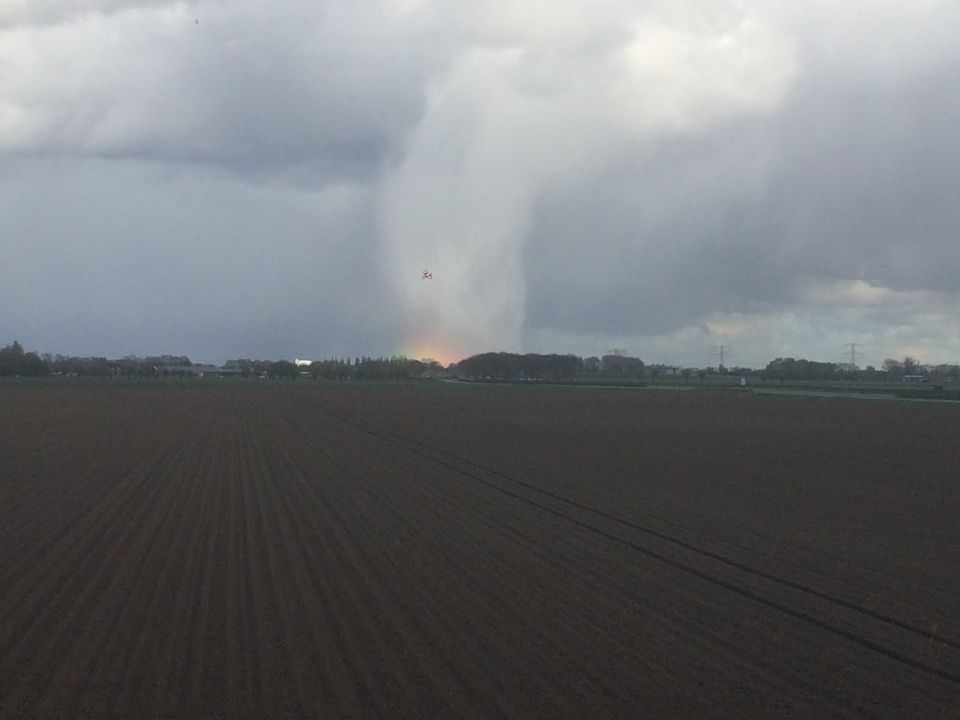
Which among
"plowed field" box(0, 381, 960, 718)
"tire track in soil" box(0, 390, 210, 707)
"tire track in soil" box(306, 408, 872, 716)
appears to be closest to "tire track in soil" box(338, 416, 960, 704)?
"plowed field" box(0, 381, 960, 718)

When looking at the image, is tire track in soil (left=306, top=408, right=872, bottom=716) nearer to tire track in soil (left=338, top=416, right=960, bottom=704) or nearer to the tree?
tire track in soil (left=338, top=416, right=960, bottom=704)

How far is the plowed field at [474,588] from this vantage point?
8625mm

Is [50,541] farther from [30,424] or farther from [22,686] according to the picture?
[30,424]

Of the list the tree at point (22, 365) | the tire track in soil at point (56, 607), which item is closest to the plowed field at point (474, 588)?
the tire track in soil at point (56, 607)

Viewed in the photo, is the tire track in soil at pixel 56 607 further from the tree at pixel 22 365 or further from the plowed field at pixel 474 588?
the tree at pixel 22 365

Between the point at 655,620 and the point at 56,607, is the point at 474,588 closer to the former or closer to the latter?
the point at 655,620

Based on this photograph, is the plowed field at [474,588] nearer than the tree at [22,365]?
Yes

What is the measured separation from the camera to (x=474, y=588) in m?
12.7

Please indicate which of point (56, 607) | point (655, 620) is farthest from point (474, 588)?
point (56, 607)

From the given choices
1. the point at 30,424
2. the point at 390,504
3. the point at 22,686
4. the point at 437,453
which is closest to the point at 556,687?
the point at 22,686

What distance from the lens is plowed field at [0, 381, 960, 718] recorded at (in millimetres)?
8625

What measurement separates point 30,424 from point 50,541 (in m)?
32.9

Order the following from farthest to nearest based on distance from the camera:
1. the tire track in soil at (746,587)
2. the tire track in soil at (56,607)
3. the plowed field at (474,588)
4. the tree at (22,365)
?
the tree at (22,365) < the tire track in soil at (746,587) < the tire track in soil at (56,607) < the plowed field at (474,588)

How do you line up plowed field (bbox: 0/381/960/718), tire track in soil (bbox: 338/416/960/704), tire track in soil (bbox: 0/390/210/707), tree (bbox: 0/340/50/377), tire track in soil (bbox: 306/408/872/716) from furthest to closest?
tree (bbox: 0/340/50/377) < tire track in soil (bbox: 338/416/960/704) < tire track in soil (bbox: 0/390/210/707) < tire track in soil (bbox: 306/408/872/716) < plowed field (bbox: 0/381/960/718)
